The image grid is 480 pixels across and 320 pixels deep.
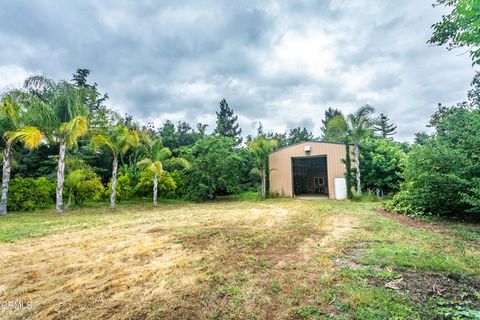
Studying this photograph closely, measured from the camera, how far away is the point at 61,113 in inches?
390

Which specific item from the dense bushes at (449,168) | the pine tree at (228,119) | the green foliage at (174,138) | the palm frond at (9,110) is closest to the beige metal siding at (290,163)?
the dense bushes at (449,168)

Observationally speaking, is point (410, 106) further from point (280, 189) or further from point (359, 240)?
point (359, 240)

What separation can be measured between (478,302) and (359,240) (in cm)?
260

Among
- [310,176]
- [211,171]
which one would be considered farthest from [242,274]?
[310,176]

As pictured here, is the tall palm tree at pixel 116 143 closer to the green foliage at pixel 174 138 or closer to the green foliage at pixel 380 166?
the green foliage at pixel 174 138

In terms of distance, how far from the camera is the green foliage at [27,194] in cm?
987

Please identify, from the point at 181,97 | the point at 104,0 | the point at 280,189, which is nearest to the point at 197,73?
the point at 181,97

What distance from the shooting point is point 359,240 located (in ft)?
15.9

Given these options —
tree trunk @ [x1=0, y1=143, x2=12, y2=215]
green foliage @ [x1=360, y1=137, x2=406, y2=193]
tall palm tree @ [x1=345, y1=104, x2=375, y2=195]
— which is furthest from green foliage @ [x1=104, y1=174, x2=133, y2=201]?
green foliage @ [x1=360, y1=137, x2=406, y2=193]

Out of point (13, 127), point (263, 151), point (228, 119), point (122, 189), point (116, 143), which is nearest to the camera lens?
point (13, 127)

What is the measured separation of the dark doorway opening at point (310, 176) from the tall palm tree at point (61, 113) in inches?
699

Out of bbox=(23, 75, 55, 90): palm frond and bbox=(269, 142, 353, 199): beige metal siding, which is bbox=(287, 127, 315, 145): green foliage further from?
bbox=(23, 75, 55, 90): palm frond

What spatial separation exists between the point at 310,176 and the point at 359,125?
9291mm

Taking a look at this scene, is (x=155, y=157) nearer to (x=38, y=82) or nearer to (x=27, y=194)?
(x=27, y=194)
